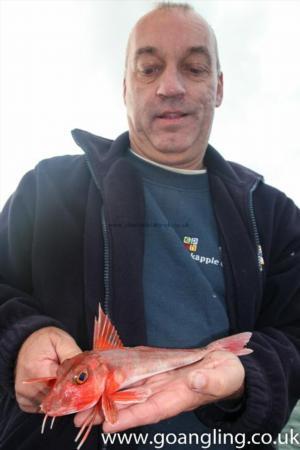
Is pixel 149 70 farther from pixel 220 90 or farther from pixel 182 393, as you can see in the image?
pixel 182 393

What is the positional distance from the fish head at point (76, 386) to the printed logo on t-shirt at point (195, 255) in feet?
5.06

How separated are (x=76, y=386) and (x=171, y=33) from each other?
3.31m

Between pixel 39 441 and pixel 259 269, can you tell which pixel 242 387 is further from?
pixel 39 441

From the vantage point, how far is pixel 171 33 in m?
3.75

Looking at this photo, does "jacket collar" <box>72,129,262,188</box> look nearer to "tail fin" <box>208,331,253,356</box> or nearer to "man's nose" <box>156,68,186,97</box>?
"man's nose" <box>156,68,186,97</box>

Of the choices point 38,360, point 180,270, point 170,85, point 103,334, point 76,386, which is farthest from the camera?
point 170,85

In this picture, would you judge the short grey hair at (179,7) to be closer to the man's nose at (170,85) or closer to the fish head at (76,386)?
the man's nose at (170,85)

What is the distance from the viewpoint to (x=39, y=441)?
8.80ft

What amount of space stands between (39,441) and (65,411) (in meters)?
0.82

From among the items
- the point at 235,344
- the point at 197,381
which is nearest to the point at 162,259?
the point at 235,344

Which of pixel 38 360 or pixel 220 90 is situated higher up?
pixel 220 90

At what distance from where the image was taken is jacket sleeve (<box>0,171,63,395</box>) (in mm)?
2533

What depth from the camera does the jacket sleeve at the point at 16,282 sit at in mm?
2533

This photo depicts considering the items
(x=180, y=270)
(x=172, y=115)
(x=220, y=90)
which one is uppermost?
(x=220, y=90)
